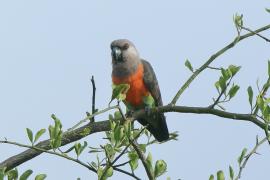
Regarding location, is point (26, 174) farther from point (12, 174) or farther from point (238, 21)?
point (238, 21)

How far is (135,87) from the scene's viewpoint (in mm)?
6355

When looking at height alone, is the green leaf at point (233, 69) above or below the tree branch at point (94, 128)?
above

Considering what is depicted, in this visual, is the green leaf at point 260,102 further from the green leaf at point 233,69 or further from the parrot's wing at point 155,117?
the parrot's wing at point 155,117

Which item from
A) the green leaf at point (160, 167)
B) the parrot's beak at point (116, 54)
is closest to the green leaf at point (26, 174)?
the green leaf at point (160, 167)

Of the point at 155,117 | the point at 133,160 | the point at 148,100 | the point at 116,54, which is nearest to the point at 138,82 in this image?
the point at 155,117

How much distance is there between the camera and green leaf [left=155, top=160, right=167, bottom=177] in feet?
10.7

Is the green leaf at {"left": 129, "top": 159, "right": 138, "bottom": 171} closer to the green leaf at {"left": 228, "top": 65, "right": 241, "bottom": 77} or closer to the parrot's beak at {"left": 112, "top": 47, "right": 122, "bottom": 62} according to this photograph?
the green leaf at {"left": 228, "top": 65, "right": 241, "bottom": 77}

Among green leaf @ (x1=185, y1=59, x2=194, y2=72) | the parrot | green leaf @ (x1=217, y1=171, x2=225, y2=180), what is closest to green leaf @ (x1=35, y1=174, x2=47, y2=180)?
green leaf @ (x1=217, y1=171, x2=225, y2=180)

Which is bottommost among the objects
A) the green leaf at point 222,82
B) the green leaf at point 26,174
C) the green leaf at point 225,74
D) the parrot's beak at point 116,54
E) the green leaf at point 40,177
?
the green leaf at point 40,177

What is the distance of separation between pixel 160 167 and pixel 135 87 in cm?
315

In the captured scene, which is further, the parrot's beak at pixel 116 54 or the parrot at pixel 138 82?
the parrot's beak at pixel 116 54

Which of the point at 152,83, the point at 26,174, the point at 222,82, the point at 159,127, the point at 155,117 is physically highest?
the point at 222,82

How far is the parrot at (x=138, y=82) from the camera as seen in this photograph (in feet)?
20.7

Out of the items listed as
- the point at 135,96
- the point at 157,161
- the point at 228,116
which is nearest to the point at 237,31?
the point at 228,116
